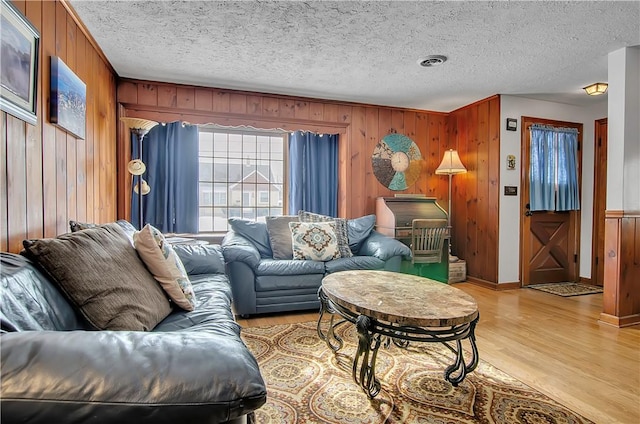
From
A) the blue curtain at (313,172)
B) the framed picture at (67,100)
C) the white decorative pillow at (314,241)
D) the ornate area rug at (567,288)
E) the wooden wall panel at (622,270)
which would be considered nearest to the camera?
the framed picture at (67,100)

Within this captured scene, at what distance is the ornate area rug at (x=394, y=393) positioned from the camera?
158 centimetres

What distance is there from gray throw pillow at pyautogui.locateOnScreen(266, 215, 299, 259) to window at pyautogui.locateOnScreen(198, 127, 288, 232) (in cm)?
95

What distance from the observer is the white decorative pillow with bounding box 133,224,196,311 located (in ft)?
5.53

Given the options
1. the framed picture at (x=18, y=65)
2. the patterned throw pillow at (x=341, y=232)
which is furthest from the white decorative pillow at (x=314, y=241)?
the framed picture at (x=18, y=65)

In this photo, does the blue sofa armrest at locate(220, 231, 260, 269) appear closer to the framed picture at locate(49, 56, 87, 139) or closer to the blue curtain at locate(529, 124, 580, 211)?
the framed picture at locate(49, 56, 87, 139)

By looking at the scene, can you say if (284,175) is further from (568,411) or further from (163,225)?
(568,411)

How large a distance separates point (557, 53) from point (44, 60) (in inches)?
144

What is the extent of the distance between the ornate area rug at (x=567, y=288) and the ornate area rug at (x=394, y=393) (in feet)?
8.18

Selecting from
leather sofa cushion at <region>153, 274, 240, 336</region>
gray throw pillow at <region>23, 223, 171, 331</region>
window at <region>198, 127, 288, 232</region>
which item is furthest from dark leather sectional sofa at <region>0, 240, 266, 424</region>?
window at <region>198, 127, 288, 232</region>

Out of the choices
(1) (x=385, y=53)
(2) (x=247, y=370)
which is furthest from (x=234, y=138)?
(2) (x=247, y=370)

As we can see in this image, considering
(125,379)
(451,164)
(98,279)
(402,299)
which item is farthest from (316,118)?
(125,379)

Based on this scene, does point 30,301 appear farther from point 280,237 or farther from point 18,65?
point 280,237

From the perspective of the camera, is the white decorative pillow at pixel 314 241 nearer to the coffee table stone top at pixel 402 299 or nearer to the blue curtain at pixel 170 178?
the coffee table stone top at pixel 402 299

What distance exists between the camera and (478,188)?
14.3ft
